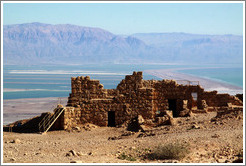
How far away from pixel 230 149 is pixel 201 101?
11.9 m

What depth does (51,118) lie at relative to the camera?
25.5 m

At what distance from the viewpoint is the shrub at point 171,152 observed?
15.9m

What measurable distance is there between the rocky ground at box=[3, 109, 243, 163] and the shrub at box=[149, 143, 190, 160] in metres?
0.13

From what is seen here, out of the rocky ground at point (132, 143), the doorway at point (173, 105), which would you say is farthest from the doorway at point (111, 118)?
the doorway at point (173, 105)

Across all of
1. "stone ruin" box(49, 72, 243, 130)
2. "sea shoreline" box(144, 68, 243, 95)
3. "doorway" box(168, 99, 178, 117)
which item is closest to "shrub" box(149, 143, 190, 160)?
"stone ruin" box(49, 72, 243, 130)

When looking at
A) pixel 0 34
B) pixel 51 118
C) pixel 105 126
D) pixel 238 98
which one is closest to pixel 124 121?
pixel 105 126

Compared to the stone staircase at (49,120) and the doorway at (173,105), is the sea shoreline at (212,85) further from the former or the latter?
the stone staircase at (49,120)

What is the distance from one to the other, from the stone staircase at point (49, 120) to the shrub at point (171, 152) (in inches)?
364

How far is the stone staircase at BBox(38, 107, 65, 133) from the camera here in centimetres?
2477

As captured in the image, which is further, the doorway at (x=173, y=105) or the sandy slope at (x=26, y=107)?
the sandy slope at (x=26, y=107)

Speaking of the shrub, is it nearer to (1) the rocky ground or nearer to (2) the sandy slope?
(1) the rocky ground

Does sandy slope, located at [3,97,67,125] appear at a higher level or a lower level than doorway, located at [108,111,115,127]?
lower

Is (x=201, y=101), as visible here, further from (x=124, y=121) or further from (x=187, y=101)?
(x=124, y=121)

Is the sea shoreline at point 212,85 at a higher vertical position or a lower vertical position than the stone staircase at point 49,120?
lower
